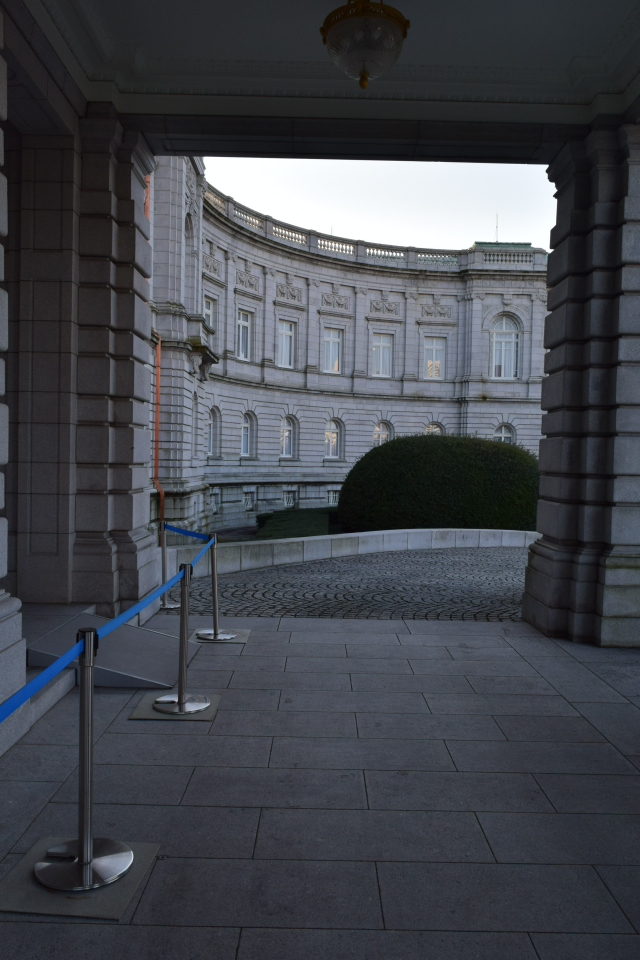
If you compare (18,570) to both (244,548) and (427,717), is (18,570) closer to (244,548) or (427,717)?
(427,717)

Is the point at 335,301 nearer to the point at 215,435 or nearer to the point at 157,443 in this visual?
the point at 215,435

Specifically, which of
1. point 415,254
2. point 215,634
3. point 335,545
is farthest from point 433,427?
point 215,634

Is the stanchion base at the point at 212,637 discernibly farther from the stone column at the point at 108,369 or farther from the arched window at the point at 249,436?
the arched window at the point at 249,436

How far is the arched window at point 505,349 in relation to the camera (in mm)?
38875

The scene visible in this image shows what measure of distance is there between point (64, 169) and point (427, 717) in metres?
5.71

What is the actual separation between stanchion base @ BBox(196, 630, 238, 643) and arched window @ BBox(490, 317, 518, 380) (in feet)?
113

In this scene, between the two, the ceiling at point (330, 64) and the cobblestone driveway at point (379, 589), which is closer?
the ceiling at point (330, 64)

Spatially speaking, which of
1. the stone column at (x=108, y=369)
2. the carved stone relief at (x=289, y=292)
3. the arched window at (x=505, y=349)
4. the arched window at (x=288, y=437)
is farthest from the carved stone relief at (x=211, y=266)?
the stone column at (x=108, y=369)

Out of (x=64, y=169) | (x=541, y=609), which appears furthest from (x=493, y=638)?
(x=64, y=169)

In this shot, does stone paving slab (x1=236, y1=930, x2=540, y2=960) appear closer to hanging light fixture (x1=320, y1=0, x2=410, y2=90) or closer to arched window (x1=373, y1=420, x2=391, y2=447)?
hanging light fixture (x1=320, y1=0, x2=410, y2=90)

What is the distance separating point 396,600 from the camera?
9.05 meters

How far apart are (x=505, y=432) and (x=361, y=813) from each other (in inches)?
1460

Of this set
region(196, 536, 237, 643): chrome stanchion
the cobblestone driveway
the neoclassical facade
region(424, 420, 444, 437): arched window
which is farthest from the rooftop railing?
region(196, 536, 237, 643): chrome stanchion

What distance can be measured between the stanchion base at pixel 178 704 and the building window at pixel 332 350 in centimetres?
3187
